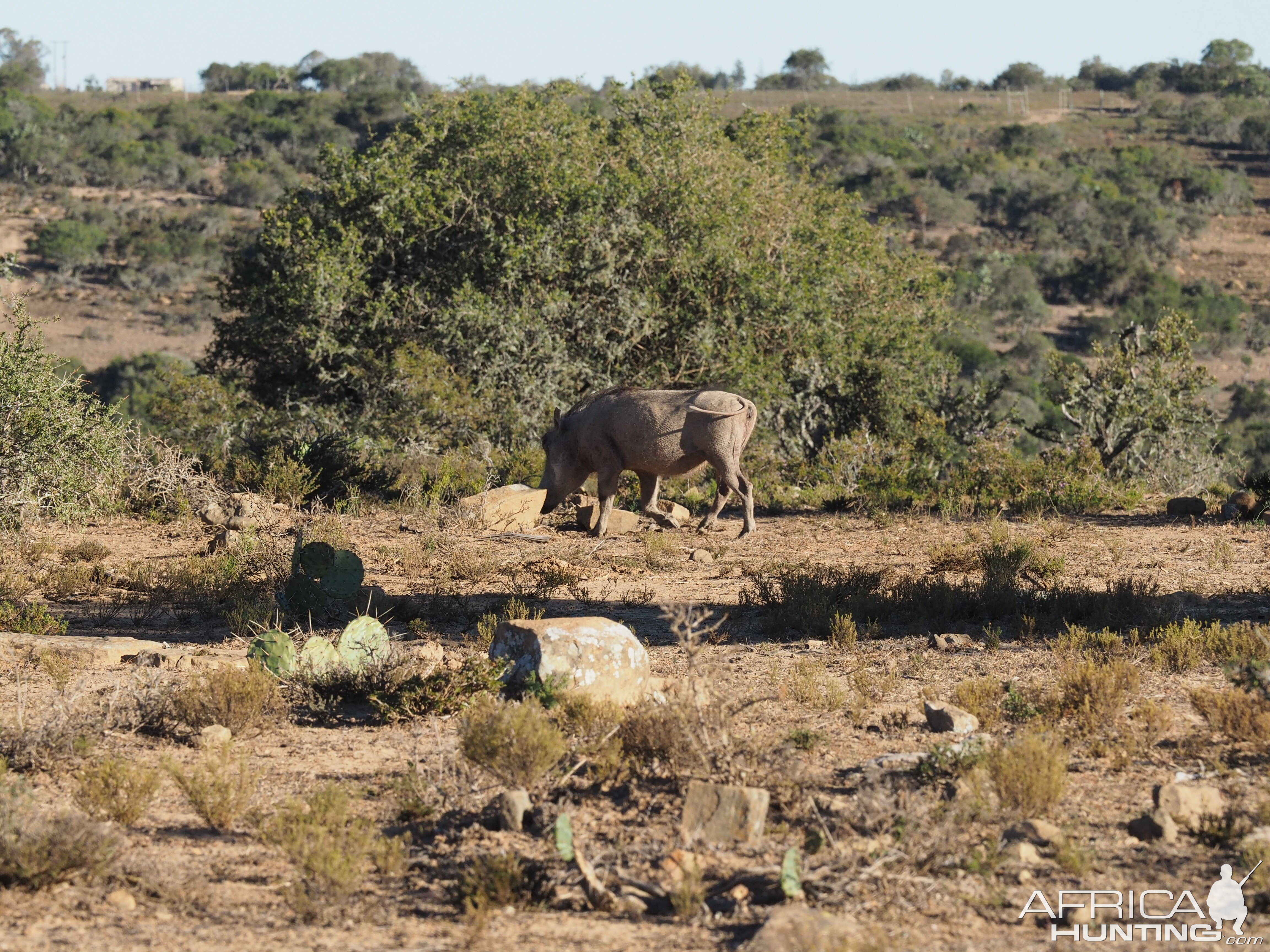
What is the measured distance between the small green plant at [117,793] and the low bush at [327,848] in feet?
1.71

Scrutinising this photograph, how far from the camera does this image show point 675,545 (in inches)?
455

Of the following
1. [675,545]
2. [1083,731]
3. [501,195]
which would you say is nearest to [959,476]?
[675,545]

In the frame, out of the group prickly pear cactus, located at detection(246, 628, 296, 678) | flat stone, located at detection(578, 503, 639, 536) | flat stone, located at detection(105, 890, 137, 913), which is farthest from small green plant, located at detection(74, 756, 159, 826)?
flat stone, located at detection(578, 503, 639, 536)

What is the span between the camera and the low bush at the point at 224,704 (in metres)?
6.55

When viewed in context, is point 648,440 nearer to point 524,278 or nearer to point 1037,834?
point 524,278

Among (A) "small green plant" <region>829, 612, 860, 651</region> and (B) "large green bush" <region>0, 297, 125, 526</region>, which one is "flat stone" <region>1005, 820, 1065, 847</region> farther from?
(B) "large green bush" <region>0, 297, 125, 526</region>

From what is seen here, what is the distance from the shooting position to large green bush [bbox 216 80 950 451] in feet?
51.5

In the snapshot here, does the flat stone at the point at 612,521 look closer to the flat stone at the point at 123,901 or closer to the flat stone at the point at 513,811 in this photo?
the flat stone at the point at 513,811

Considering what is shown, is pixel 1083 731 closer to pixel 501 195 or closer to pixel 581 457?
pixel 581 457

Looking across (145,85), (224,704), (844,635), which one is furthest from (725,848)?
(145,85)

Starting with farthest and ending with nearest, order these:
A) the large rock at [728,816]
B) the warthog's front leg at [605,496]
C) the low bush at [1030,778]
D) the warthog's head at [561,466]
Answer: the warthog's head at [561,466] < the warthog's front leg at [605,496] < the low bush at [1030,778] < the large rock at [728,816]

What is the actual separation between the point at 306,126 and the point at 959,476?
51827mm

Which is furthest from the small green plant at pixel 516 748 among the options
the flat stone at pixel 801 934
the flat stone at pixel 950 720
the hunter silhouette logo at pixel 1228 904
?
the hunter silhouette logo at pixel 1228 904

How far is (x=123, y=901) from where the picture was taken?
178 inches
